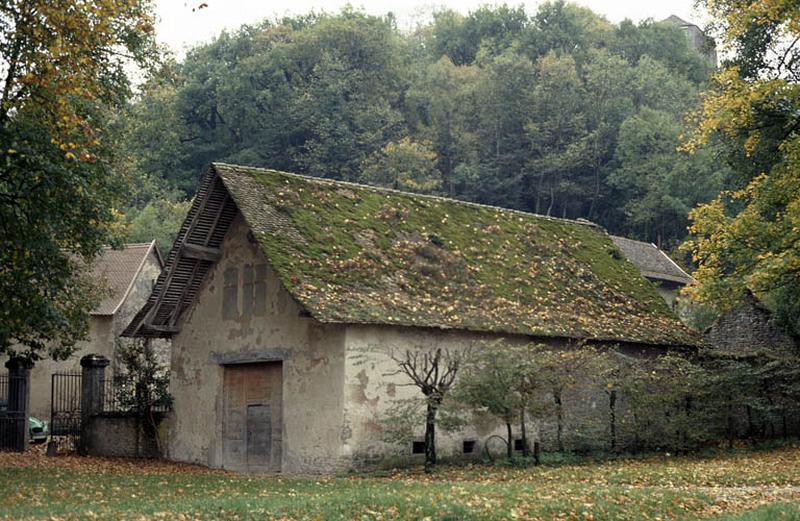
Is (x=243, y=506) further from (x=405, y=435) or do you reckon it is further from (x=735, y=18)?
(x=735, y=18)

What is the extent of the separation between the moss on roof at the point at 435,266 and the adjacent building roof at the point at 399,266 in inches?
1.7

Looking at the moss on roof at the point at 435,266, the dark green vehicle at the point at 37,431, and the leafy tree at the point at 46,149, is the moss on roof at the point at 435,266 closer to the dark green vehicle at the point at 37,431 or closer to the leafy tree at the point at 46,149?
the leafy tree at the point at 46,149

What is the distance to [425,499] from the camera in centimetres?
1789

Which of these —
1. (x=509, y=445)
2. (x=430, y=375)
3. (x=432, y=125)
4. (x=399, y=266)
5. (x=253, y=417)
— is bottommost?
(x=509, y=445)

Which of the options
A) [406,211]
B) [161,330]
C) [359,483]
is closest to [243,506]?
[359,483]

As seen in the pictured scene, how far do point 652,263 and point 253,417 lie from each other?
3730 centimetres

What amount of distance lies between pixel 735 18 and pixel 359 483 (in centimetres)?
1640

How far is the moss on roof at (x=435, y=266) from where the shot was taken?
27203 millimetres

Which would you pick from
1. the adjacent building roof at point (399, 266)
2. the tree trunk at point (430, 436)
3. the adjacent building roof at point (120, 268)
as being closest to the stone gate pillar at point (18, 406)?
the adjacent building roof at point (399, 266)

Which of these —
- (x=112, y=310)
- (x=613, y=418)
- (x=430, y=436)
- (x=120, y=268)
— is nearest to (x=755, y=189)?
(x=613, y=418)

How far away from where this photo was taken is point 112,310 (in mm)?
47281

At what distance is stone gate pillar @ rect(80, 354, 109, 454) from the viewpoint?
106 feet

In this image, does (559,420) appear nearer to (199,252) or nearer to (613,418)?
(613,418)

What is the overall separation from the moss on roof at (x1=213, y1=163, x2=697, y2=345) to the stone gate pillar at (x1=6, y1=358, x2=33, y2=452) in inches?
367
